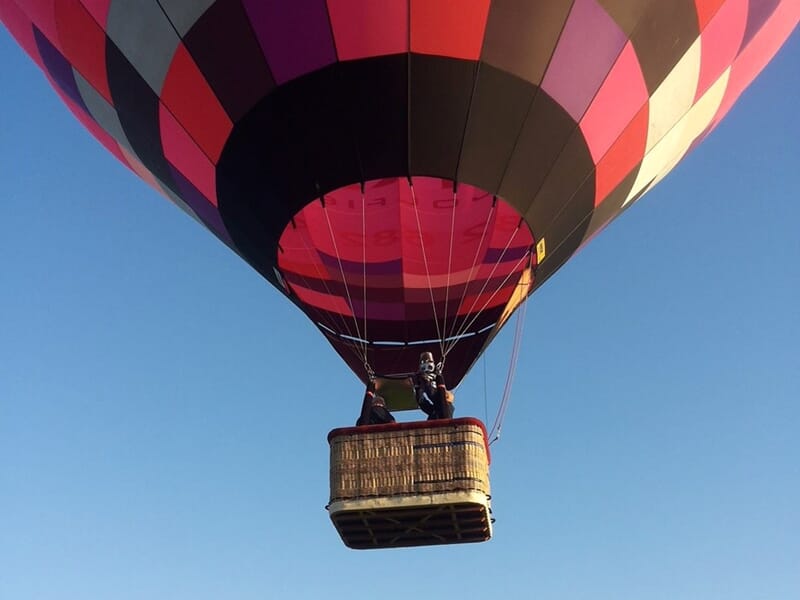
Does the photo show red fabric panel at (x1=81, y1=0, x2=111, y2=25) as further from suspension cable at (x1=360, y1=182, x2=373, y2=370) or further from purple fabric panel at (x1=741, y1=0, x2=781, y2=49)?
purple fabric panel at (x1=741, y1=0, x2=781, y2=49)

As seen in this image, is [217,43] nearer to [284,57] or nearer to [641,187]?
[284,57]

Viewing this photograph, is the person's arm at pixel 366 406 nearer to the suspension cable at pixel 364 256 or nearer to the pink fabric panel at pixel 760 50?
the suspension cable at pixel 364 256

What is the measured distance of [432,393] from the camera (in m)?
5.42

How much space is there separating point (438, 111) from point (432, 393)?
1399 mm

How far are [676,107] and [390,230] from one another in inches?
71.3

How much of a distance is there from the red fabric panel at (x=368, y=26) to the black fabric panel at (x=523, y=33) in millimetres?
416

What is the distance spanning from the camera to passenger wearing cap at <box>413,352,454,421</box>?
5324 millimetres

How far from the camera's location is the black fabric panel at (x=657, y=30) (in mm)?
5426

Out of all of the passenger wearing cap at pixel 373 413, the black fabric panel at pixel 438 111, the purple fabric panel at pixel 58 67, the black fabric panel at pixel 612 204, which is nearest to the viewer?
the black fabric panel at pixel 438 111

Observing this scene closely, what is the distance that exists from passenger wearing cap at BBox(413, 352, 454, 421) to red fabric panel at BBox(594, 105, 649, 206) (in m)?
1.45

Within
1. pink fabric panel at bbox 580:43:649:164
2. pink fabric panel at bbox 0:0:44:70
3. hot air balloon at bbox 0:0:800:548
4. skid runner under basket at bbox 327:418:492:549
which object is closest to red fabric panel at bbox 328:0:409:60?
hot air balloon at bbox 0:0:800:548

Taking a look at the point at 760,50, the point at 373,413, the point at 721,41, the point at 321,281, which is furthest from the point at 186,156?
the point at 760,50

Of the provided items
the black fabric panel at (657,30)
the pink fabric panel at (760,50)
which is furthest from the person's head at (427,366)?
the pink fabric panel at (760,50)

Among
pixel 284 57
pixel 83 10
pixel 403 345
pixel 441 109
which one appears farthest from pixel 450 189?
pixel 83 10
